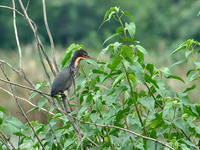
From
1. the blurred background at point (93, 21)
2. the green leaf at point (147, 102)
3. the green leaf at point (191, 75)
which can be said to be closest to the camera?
the green leaf at point (147, 102)

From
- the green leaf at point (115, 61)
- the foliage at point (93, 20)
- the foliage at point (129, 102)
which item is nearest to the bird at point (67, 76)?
the foliage at point (129, 102)

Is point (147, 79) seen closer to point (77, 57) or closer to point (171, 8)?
point (77, 57)

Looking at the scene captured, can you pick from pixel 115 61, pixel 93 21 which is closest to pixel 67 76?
pixel 115 61

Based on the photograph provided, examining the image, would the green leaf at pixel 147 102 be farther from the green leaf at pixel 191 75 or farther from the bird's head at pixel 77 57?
the bird's head at pixel 77 57

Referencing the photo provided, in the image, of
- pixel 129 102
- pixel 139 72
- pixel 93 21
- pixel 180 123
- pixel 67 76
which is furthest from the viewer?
pixel 93 21

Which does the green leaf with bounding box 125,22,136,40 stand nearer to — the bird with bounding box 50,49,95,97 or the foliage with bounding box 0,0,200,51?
the bird with bounding box 50,49,95,97

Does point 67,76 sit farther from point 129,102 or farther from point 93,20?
point 93,20

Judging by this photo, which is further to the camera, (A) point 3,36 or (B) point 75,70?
(A) point 3,36

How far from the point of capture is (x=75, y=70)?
3.34m

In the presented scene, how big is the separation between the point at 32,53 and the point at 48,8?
23761 mm

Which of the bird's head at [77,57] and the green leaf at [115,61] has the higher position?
the bird's head at [77,57]

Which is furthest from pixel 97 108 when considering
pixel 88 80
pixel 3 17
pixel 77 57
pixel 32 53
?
pixel 3 17

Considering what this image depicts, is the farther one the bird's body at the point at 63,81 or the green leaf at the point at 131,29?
the bird's body at the point at 63,81

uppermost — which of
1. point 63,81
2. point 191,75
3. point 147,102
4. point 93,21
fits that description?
point 93,21
